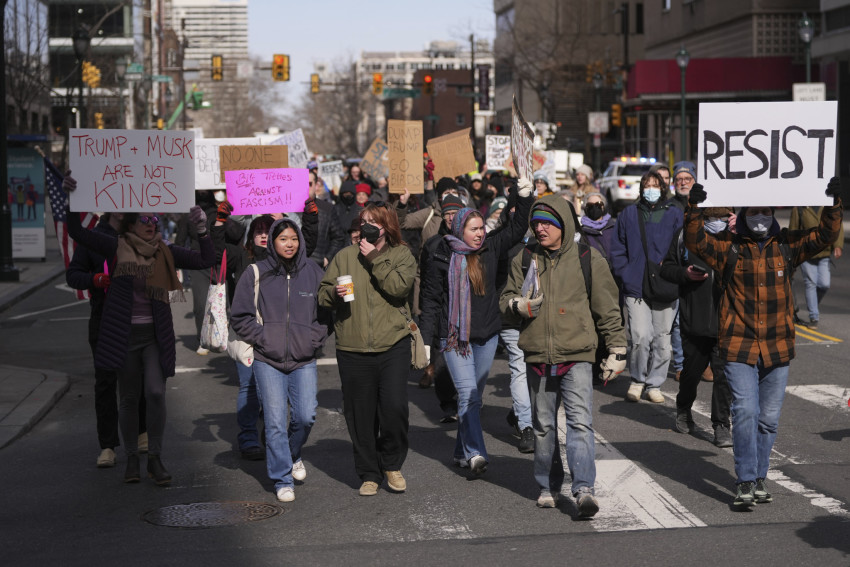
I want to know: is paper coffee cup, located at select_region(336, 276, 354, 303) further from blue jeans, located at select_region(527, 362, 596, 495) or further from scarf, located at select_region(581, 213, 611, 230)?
scarf, located at select_region(581, 213, 611, 230)

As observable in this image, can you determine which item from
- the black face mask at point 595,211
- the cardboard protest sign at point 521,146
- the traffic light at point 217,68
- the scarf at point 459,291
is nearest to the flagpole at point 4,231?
the black face mask at point 595,211

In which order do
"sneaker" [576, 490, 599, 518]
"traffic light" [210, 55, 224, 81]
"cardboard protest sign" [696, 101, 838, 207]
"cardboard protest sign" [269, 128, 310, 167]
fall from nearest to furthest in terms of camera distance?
1. "sneaker" [576, 490, 599, 518]
2. "cardboard protest sign" [696, 101, 838, 207]
3. "cardboard protest sign" [269, 128, 310, 167]
4. "traffic light" [210, 55, 224, 81]

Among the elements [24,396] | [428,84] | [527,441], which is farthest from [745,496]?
[428,84]

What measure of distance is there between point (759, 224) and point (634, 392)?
3.83 m

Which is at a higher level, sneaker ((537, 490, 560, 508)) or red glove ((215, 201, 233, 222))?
red glove ((215, 201, 233, 222))

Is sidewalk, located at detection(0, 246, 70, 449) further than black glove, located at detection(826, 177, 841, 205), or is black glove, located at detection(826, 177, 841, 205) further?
sidewalk, located at detection(0, 246, 70, 449)

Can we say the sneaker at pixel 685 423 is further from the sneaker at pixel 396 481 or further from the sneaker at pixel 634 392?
the sneaker at pixel 396 481

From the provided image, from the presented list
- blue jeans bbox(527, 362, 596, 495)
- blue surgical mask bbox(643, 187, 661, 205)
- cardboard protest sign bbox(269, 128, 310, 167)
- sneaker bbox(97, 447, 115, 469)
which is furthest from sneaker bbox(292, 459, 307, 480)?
cardboard protest sign bbox(269, 128, 310, 167)

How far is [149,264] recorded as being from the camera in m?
8.31

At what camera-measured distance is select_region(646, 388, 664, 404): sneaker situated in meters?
11.1

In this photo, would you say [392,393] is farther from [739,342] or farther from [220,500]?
[739,342]

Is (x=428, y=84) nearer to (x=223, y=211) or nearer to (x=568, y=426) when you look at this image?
(x=223, y=211)

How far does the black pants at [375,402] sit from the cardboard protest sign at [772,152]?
7.49ft

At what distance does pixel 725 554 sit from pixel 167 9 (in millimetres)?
176976
